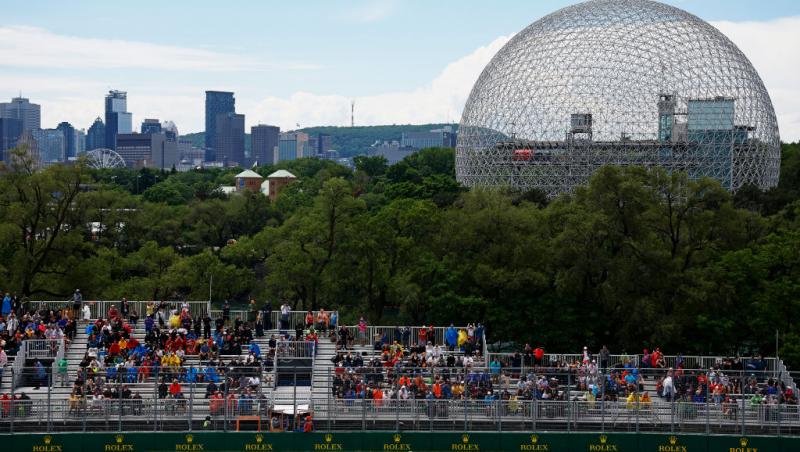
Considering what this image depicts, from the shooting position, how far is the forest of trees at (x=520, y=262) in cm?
4750

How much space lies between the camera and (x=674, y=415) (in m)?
35.3

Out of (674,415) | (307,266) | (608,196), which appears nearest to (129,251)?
(307,266)

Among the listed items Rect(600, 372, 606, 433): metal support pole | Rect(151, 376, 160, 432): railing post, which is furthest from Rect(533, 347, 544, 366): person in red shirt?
Rect(151, 376, 160, 432): railing post

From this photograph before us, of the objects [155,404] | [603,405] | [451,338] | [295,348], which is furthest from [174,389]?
[603,405]

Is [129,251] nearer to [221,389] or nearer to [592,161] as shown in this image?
[592,161]

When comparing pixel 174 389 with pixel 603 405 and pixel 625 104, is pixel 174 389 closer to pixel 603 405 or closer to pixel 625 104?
pixel 603 405

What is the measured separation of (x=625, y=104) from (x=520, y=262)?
34.7 meters

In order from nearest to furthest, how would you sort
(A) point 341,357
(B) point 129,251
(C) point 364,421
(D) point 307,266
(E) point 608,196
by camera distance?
(C) point 364,421 < (A) point 341,357 < (E) point 608,196 < (D) point 307,266 < (B) point 129,251

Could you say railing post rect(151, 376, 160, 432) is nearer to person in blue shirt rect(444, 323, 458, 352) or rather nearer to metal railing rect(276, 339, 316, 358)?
metal railing rect(276, 339, 316, 358)

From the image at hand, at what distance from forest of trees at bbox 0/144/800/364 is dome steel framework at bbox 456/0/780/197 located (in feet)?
65.6

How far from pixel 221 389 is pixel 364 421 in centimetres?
429

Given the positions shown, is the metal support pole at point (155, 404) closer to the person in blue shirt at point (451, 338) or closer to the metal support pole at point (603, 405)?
the person in blue shirt at point (451, 338)

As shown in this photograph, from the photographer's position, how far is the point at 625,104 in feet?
271

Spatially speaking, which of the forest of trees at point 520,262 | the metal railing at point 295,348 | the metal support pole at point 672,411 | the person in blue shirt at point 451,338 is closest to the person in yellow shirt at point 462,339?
the person in blue shirt at point 451,338
